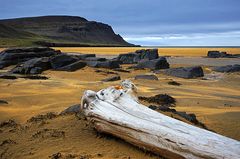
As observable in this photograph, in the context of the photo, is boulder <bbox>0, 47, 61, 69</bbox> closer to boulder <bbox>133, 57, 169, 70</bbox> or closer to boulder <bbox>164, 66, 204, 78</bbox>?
boulder <bbox>133, 57, 169, 70</bbox>

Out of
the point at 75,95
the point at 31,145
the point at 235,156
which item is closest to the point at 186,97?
the point at 75,95

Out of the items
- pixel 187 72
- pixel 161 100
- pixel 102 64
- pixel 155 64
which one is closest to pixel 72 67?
pixel 102 64

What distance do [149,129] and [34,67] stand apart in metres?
15.5

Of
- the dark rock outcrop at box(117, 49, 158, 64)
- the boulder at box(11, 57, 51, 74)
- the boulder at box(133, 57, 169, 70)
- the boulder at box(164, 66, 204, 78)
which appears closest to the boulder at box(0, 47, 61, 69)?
the boulder at box(11, 57, 51, 74)

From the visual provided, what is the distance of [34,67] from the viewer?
19.8m

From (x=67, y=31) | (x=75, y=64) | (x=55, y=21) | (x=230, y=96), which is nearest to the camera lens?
(x=230, y=96)

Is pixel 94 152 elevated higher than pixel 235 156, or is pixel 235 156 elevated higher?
pixel 235 156

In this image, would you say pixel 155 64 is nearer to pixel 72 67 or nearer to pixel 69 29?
pixel 72 67

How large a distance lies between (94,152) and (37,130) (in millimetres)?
1734

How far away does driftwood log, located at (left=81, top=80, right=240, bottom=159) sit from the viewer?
4363mm

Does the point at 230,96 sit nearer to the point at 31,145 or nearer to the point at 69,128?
the point at 69,128

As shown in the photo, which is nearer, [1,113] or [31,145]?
[31,145]

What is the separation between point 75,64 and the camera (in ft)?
68.0

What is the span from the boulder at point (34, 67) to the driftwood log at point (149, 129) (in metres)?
13.1
